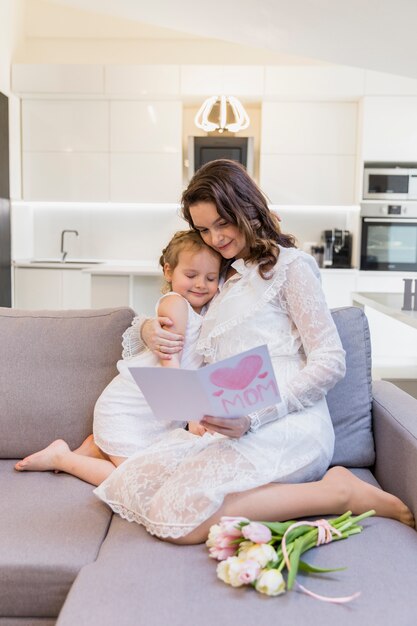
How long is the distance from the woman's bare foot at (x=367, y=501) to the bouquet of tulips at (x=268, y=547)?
9 cm

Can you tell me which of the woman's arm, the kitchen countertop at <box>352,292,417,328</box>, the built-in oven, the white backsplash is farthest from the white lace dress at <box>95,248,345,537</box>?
the white backsplash

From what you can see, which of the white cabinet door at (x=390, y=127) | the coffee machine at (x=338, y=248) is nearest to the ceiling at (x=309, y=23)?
the white cabinet door at (x=390, y=127)

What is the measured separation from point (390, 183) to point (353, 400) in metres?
3.85

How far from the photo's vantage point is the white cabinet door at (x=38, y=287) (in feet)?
18.1

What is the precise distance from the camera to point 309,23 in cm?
388

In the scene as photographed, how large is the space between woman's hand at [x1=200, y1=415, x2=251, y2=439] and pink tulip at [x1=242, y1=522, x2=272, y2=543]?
247 millimetres

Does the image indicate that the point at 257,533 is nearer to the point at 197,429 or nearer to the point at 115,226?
the point at 197,429

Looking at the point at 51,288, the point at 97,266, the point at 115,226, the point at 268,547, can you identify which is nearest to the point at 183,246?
the point at 268,547

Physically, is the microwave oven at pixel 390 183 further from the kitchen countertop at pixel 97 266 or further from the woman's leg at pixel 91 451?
the woman's leg at pixel 91 451

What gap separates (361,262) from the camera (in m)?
5.39

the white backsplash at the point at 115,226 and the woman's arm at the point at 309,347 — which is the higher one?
the white backsplash at the point at 115,226

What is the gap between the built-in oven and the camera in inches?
211

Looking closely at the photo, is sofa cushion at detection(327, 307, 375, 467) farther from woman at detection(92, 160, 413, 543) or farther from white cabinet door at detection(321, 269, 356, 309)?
white cabinet door at detection(321, 269, 356, 309)

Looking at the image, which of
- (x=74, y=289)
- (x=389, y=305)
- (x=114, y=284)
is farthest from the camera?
(x=74, y=289)
